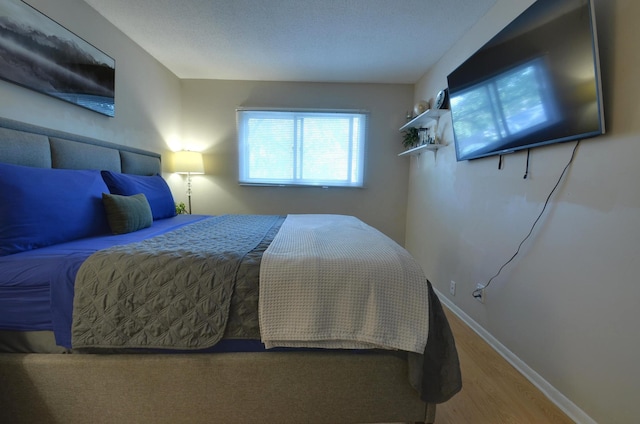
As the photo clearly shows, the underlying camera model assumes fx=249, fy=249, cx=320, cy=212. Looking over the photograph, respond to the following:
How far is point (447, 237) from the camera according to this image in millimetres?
2418

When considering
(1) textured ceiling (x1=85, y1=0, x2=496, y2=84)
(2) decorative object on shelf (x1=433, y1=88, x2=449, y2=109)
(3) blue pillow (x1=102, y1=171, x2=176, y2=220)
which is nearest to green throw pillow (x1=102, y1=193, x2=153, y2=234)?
(3) blue pillow (x1=102, y1=171, x2=176, y2=220)

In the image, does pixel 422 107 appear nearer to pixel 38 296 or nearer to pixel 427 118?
pixel 427 118

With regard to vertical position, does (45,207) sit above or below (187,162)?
below

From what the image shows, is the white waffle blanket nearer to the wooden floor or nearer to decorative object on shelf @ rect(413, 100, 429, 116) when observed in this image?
the wooden floor

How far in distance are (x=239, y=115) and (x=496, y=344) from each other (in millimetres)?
3495

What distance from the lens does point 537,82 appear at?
132 cm

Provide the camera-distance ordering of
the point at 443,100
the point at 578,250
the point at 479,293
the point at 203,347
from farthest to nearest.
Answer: the point at 443,100 < the point at 479,293 < the point at 578,250 < the point at 203,347

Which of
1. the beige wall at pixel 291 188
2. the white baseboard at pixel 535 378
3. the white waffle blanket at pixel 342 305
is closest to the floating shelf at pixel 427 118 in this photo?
the beige wall at pixel 291 188

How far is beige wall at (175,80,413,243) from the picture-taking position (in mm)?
3242

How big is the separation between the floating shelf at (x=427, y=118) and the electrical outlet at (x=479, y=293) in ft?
5.36

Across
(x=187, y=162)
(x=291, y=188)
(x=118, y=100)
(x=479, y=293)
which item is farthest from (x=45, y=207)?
(x=479, y=293)

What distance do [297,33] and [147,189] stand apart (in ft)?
6.17

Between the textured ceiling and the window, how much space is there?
0.50 m

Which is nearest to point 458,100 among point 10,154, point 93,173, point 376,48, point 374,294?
point 376,48
